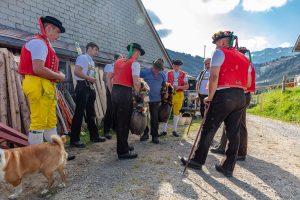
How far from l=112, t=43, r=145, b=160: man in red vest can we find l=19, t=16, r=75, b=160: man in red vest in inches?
47.9

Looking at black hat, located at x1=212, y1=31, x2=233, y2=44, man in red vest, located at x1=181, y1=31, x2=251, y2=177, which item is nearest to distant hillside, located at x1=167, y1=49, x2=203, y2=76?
black hat, located at x1=212, y1=31, x2=233, y2=44

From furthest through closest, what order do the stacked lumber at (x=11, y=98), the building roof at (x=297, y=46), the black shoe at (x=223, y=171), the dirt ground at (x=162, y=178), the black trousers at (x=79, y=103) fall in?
the building roof at (x=297, y=46) → the black trousers at (x=79, y=103) → the stacked lumber at (x=11, y=98) → the black shoe at (x=223, y=171) → the dirt ground at (x=162, y=178)

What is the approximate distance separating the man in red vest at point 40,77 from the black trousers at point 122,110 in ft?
4.03

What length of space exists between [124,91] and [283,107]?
14.3 metres

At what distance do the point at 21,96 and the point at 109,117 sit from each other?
2.29 m

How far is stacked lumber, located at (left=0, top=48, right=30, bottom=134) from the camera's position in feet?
18.0

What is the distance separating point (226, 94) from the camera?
414 cm

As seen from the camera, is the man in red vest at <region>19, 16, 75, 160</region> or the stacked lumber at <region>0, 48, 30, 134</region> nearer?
the man in red vest at <region>19, 16, 75, 160</region>

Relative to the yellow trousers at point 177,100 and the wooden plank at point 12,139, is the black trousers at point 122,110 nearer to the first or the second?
the wooden plank at point 12,139

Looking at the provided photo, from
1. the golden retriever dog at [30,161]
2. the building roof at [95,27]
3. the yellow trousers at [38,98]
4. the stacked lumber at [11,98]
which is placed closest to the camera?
the golden retriever dog at [30,161]

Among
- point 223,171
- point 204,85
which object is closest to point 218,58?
point 223,171

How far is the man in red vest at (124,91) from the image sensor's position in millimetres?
4945

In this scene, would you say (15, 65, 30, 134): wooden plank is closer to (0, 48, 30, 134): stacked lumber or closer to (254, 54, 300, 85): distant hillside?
(0, 48, 30, 134): stacked lumber

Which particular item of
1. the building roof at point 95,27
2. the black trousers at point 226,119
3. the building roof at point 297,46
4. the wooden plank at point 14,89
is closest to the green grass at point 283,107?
the building roof at point 95,27
